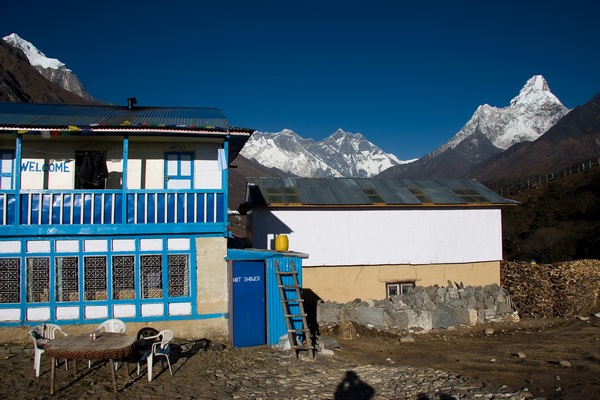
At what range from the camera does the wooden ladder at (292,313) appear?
38.8ft

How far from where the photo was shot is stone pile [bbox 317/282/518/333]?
16.2 metres

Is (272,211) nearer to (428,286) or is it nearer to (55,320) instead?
(428,286)

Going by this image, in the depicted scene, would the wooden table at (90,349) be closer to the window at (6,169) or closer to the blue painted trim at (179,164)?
the blue painted trim at (179,164)

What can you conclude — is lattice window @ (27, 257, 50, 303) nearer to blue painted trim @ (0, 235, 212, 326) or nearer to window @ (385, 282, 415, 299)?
blue painted trim @ (0, 235, 212, 326)

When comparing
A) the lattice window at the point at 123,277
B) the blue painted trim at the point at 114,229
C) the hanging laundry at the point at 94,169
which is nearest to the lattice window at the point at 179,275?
the blue painted trim at the point at 114,229

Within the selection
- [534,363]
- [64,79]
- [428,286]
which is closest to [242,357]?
[534,363]

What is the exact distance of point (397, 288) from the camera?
729 inches

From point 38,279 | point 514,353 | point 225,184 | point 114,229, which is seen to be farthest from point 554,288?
point 38,279

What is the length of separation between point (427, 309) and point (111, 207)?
1046 cm

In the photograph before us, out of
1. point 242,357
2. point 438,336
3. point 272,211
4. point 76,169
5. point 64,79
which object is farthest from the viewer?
point 64,79

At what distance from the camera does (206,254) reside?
13305 millimetres

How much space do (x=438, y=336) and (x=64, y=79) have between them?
154792mm

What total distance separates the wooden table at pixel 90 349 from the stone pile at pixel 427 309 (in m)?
8.08

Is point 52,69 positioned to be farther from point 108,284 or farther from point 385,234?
point 108,284
